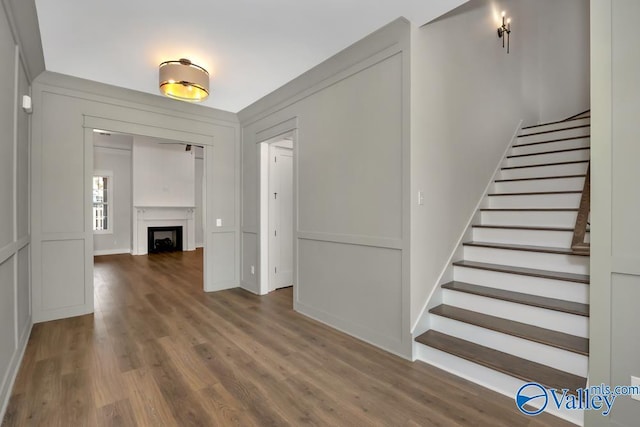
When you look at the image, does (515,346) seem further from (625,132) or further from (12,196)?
(12,196)

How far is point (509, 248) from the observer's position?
2.74 meters

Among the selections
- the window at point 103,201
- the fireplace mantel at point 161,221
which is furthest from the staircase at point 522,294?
the window at point 103,201

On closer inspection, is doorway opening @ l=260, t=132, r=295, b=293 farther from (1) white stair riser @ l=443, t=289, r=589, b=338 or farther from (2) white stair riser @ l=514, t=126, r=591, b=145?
(2) white stair riser @ l=514, t=126, r=591, b=145

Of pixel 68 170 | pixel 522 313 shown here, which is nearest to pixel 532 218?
pixel 522 313

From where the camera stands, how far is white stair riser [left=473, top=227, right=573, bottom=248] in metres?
2.70

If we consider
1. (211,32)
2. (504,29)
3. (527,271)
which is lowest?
(527,271)

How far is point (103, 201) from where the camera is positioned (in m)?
8.48

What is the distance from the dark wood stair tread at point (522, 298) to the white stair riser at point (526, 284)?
4cm

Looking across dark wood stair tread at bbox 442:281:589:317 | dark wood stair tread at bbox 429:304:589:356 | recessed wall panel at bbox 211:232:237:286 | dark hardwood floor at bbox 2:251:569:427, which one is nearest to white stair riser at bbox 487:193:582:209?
dark wood stair tread at bbox 442:281:589:317

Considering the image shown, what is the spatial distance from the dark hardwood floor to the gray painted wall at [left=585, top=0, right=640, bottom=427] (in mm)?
454

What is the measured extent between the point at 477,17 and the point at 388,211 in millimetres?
2596

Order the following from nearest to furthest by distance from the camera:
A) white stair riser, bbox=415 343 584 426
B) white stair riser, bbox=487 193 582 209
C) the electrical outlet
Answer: the electrical outlet
white stair riser, bbox=415 343 584 426
white stair riser, bbox=487 193 582 209

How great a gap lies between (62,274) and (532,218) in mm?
5196

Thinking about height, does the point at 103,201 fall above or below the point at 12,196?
above
